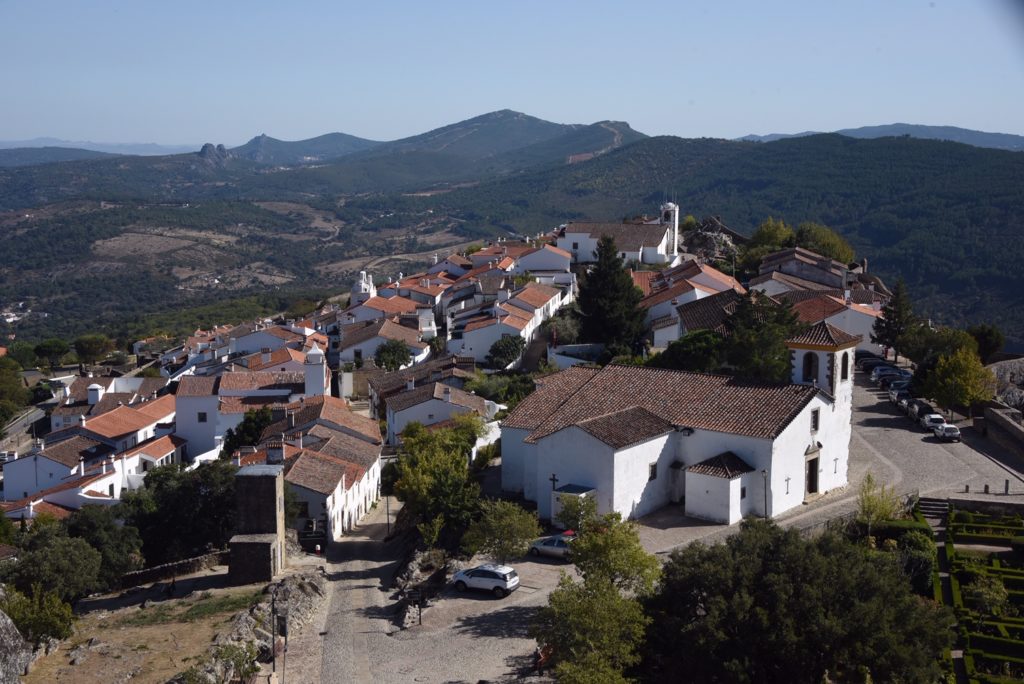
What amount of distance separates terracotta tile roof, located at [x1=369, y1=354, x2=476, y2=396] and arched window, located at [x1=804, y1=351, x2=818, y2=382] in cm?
1666

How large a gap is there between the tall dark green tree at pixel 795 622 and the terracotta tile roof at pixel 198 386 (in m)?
28.9

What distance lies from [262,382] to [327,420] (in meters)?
9.36

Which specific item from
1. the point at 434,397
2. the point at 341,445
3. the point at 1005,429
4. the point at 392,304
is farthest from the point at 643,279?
the point at 1005,429

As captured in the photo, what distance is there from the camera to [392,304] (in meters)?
58.2

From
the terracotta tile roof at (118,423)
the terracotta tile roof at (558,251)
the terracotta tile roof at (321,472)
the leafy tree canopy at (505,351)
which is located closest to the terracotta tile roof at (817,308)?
the leafy tree canopy at (505,351)

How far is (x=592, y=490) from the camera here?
25.5 metres

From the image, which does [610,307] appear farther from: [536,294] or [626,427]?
[626,427]

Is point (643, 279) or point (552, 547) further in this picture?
point (643, 279)

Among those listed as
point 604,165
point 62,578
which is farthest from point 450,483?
point 604,165

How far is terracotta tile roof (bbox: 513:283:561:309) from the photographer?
50094 millimetres

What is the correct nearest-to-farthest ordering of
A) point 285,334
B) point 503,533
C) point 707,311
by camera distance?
point 503,533 < point 707,311 < point 285,334

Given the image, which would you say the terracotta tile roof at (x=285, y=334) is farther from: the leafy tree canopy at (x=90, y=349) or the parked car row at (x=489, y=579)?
the parked car row at (x=489, y=579)

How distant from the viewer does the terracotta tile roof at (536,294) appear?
1972 inches

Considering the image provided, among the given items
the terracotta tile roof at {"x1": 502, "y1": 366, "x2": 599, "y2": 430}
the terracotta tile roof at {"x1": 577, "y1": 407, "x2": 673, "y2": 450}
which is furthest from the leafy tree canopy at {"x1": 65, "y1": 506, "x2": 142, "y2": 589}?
the terracotta tile roof at {"x1": 577, "y1": 407, "x2": 673, "y2": 450}
